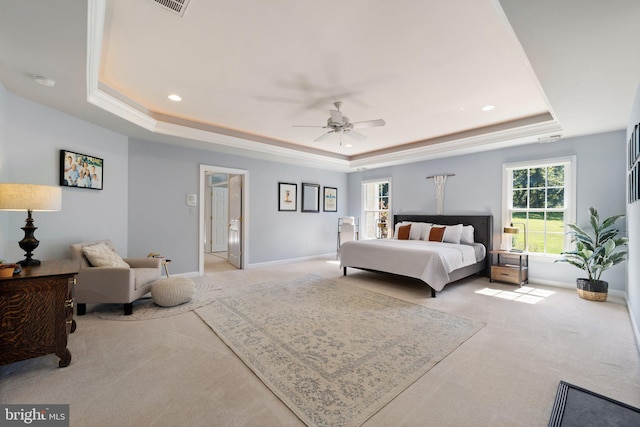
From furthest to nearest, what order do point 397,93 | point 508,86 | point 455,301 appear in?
point 455,301 → point 397,93 → point 508,86

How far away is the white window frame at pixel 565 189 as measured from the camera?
14.3ft

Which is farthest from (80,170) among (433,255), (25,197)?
(433,255)

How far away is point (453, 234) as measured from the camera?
521 centimetres

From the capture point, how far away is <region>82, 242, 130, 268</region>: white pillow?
10.5 ft

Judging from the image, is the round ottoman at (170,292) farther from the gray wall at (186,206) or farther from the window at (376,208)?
the window at (376,208)

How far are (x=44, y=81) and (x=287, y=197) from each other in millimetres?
4481

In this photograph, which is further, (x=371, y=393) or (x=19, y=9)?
(x=371, y=393)

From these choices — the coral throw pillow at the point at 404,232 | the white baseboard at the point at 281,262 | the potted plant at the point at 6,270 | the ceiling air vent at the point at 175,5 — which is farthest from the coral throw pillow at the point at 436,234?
the potted plant at the point at 6,270

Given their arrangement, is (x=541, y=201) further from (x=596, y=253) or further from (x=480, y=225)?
(x=596, y=253)

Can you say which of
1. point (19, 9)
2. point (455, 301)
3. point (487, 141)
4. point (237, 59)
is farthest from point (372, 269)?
point (19, 9)

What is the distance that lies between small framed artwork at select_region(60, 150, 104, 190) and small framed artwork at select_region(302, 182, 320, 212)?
13.3 ft

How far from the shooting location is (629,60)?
218 centimetres

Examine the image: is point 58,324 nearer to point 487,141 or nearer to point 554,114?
point 554,114

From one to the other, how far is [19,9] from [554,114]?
506cm
